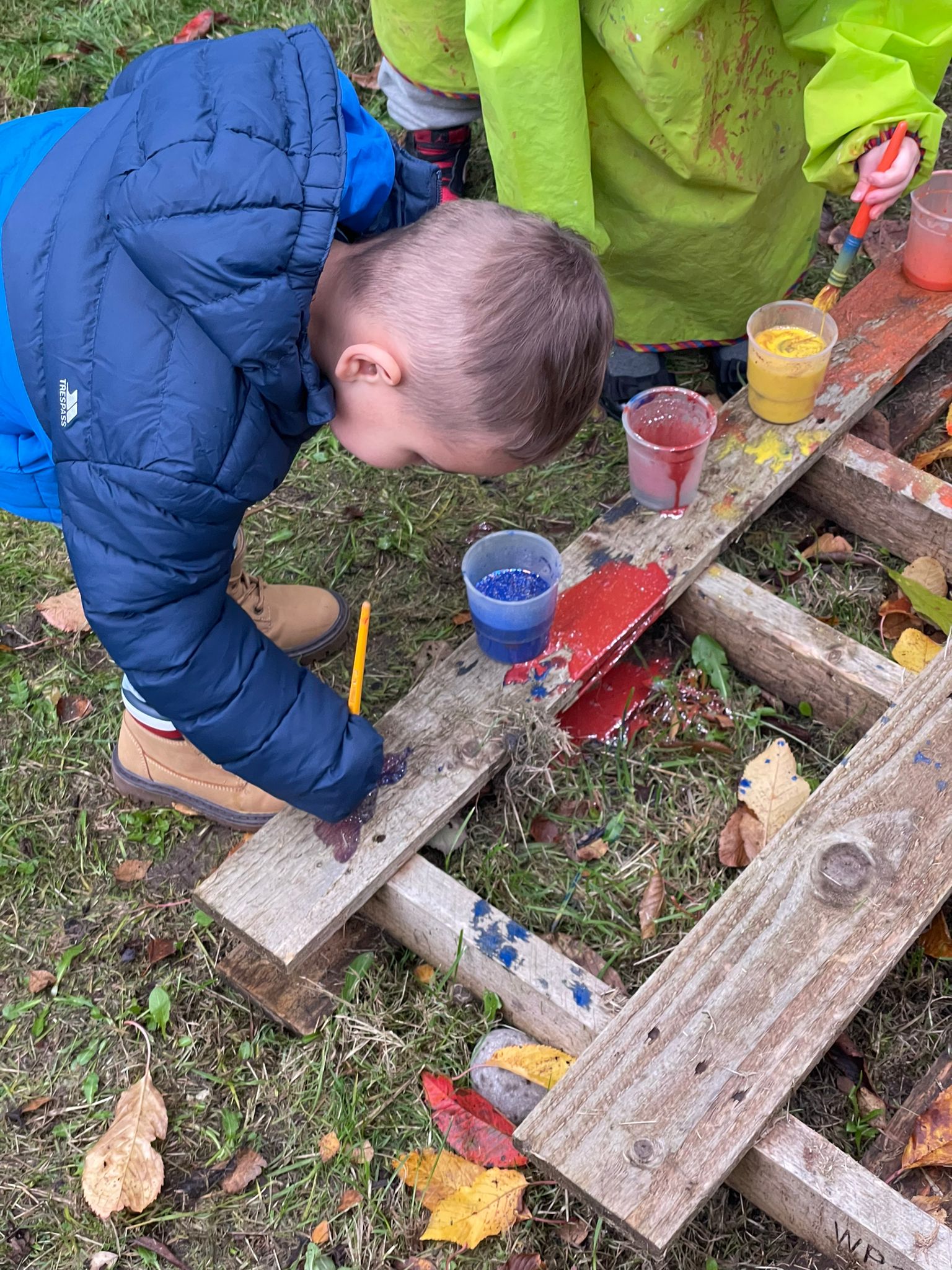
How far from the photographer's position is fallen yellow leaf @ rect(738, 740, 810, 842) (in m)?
2.12

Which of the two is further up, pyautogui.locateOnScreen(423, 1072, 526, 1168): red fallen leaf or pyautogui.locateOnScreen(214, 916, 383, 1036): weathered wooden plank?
pyautogui.locateOnScreen(214, 916, 383, 1036): weathered wooden plank

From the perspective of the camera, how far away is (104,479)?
5.41ft

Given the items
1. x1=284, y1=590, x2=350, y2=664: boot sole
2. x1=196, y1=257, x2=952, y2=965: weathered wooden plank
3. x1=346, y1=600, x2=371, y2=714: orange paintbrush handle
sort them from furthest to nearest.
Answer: x1=284, y1=590, x2=350, y2=664: boot sole, x1=346, y1=600, x2=371, y2=714: orange paintbrush handle, x1=196, y1=257, x2=952, y2=965: weathered wooden plank

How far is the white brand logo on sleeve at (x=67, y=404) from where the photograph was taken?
1.66m

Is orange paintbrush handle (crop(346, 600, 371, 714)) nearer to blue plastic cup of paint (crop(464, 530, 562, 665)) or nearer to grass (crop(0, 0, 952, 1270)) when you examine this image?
blue plastic cup of paint (crop(464, 530, 562, 665))

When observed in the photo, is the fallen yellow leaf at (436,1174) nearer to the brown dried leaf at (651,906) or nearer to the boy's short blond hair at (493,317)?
the brown dried leaf at (651,906)

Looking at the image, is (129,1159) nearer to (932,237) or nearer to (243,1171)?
(243,1171)

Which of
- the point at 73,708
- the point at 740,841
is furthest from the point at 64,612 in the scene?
the point at 740,841

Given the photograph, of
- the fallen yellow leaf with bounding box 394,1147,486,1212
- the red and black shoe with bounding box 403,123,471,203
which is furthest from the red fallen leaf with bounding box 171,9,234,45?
the fallen yellow leaf with bounding box 394,1147,486,1212

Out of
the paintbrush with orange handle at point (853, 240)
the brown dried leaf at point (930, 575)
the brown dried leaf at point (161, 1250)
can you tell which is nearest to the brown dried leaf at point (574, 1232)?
the brown dried leaf at point (161, 1250)

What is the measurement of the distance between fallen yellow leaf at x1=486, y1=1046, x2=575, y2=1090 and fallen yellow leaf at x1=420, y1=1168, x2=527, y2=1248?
15 cm

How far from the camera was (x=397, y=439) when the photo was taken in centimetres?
175

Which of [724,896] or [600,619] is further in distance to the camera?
[600,619]

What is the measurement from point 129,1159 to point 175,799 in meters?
0.70
